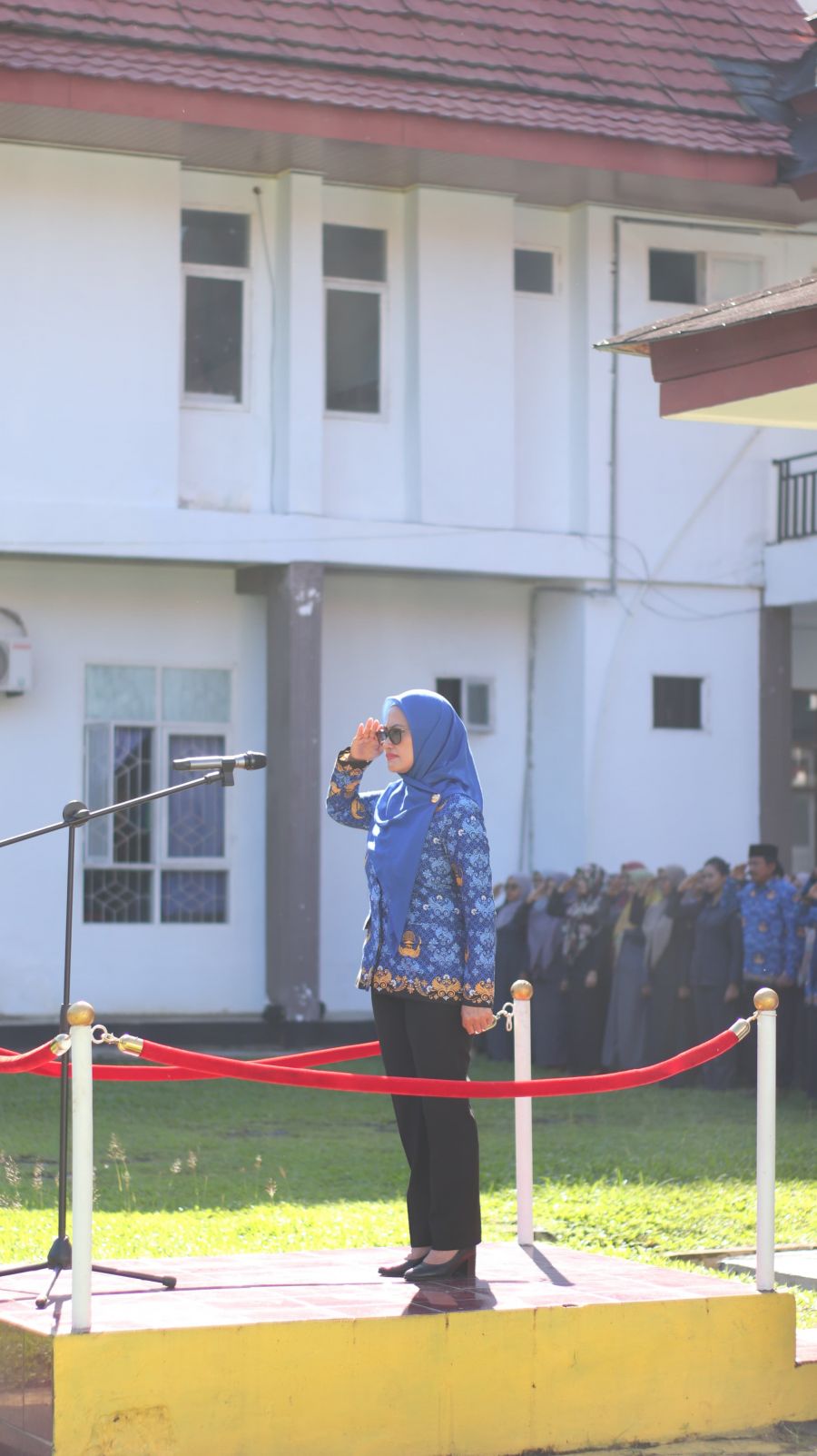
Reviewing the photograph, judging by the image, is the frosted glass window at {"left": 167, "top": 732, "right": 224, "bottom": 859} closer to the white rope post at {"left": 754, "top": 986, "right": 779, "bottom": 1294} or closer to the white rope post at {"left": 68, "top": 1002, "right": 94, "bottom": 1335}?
the white rope post at {"left": 754, "top": 986, "right": 779, "bottom": 1294}

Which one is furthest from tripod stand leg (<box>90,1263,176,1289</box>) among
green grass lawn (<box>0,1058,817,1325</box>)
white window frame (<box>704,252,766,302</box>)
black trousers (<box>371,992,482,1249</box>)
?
white window frame (<box>704,252,766,302</box>)

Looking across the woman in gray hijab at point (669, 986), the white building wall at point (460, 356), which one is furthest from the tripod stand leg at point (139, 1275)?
the white building wall at point (460, 356)

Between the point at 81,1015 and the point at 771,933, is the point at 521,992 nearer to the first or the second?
the point at 81,1015

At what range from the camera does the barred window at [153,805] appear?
19.3 meters

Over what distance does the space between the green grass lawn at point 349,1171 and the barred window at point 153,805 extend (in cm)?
385

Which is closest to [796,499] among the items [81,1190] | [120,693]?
[120,693]

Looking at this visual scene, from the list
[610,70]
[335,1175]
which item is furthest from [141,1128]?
[610,70]

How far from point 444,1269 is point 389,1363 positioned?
2.52 feet

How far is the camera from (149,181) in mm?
18719

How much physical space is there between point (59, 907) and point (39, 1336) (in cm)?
1288

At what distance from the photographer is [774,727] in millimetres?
21234

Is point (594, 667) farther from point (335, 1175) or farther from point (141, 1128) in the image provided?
point (335, 1175)

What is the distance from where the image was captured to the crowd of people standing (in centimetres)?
1527

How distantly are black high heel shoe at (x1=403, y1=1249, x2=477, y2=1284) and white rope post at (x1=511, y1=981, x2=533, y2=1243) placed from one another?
79cm
